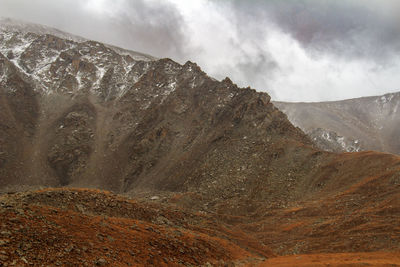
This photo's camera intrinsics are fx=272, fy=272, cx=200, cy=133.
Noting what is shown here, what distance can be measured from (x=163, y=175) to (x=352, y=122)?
466ft

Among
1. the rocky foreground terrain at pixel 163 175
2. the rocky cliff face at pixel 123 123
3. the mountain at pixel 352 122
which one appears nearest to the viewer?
the rocky foreground terrain at pixel 163 175

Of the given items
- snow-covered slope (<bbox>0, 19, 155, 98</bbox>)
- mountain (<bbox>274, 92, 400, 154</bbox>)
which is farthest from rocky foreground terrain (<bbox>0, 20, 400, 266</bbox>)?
mountain (<bbox>274, 92, 400, 154</bbox>)

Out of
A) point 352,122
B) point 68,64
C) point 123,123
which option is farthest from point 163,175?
point 352,122

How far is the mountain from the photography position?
137 m

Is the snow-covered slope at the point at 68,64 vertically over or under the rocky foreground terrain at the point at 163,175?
over

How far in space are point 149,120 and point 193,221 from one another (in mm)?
55615

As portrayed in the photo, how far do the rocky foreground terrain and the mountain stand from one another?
3187 inches

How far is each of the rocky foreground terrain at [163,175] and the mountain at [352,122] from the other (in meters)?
80.9

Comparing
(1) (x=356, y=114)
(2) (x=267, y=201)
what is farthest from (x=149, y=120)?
(1) (x=356, y=114)

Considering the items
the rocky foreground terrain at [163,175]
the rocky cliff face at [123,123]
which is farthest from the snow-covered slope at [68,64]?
the rocky foreground terrain at [163,175]

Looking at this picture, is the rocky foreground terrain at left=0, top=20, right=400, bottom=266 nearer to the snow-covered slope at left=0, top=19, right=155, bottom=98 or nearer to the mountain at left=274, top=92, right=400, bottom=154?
the snow-covered slope at left=0, top=19, right=155, bottom=98

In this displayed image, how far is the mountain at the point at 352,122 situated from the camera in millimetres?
136750

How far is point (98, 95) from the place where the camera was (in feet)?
320

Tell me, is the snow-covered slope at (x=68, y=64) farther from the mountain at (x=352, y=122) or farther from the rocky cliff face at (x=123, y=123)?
the mountain at (x=352, y=122)
